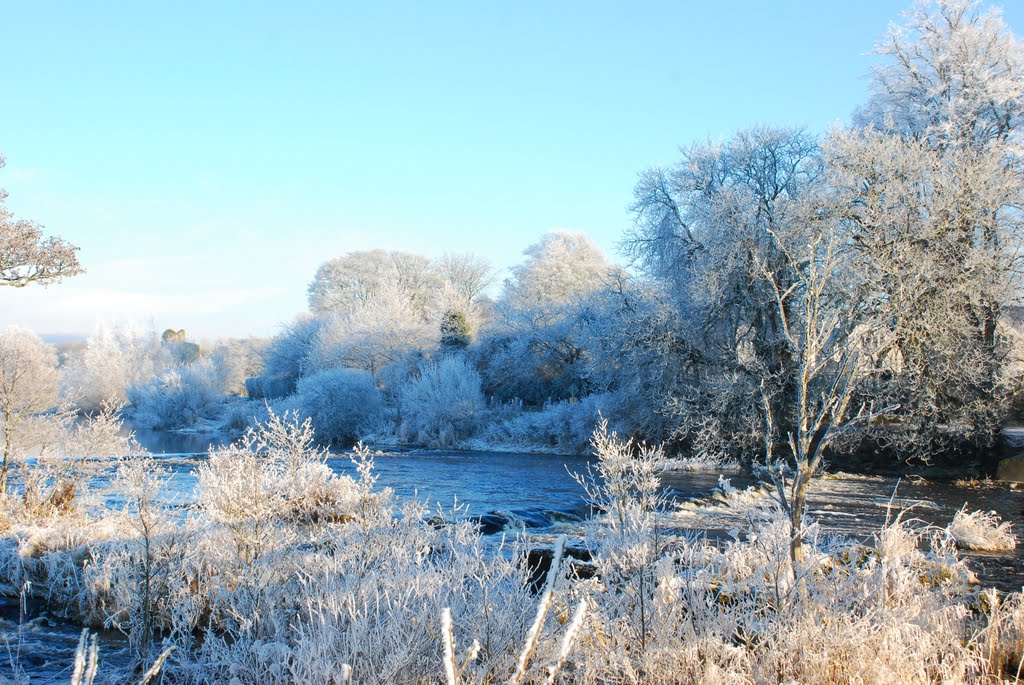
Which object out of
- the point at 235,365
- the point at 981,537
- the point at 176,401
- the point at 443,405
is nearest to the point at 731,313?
the point at 981,537

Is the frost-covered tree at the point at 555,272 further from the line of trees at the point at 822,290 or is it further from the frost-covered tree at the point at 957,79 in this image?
the frost-covered tree at the point at 957,79

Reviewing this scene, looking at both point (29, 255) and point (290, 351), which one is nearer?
point (29, 255)

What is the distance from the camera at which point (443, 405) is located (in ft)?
95.7

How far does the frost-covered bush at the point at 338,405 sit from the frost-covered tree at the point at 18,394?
19.9 metres

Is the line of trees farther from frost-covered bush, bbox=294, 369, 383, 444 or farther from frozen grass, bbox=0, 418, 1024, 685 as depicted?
frozen grass, bbox=0, 418, 1024, 685

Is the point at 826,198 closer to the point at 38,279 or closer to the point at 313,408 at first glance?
the point at 38,279

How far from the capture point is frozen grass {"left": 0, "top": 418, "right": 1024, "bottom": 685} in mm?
4176

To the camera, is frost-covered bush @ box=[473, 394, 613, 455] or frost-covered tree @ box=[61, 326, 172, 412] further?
frost-covered tree @ box=[61, 326, 172, 412]

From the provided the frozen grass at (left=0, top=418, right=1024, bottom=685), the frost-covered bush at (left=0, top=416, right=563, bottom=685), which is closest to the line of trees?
the frost-covered bush at (left=0, top=416, right=563, bottom=685)

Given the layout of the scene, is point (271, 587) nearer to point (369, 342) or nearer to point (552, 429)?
point (552, 429)

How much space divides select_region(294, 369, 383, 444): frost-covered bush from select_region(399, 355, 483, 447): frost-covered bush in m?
1.84

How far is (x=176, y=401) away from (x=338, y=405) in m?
12.2

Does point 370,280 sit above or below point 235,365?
above

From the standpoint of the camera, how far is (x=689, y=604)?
460 centimetres
